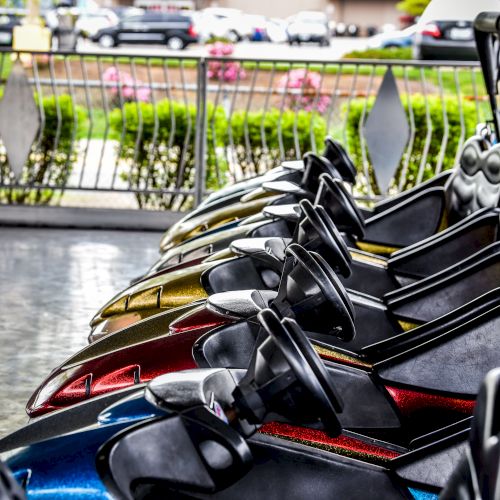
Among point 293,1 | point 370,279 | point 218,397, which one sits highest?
point 218,397

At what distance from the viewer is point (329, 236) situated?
3.00m

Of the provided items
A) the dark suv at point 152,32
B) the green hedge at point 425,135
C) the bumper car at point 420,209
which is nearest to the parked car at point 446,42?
the dark suv at point 152,32

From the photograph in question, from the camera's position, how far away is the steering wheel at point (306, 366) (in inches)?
68.2

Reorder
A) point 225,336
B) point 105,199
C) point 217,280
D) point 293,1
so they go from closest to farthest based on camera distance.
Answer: point 225,336, point 217,280, point 105,199, point 293,1

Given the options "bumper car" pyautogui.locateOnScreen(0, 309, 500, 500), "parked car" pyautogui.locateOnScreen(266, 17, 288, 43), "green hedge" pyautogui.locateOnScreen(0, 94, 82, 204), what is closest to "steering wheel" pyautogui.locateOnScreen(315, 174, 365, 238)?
"bumper car" pyautogui.locateOnScreen(0, 309, 500, 500)

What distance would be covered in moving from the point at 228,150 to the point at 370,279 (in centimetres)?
Result: 555

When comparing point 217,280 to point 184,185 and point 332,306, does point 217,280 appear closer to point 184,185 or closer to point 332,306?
point 332,306

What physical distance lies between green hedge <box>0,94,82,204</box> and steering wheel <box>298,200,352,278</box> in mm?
6166

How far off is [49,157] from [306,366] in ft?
25.1

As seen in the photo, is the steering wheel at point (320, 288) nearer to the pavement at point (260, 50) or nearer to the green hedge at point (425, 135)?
the green hedge at point (425, 135)

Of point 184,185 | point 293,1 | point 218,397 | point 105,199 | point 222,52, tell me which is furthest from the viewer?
point 293,1

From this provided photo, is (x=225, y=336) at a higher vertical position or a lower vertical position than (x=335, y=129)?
higher

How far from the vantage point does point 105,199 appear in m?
10.3

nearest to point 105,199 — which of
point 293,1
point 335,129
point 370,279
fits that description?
point 335,129
